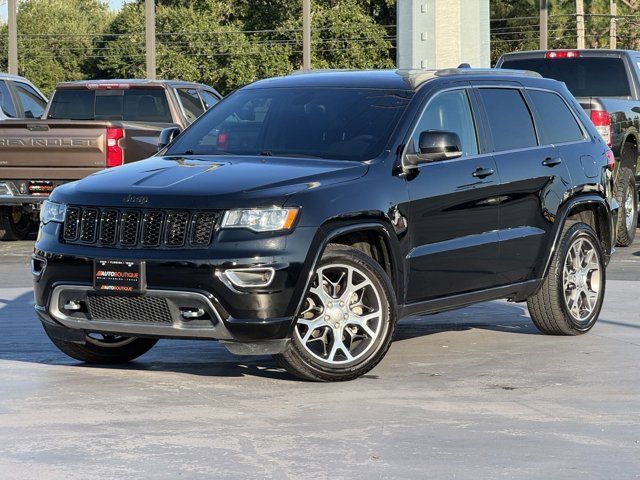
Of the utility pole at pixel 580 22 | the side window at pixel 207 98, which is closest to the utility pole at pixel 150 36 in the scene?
the side window at pixel 207 98

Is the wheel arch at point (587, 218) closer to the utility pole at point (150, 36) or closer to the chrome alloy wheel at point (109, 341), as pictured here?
the chrome alloy wheel at point (109, 341)

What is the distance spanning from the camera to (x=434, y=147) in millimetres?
8602

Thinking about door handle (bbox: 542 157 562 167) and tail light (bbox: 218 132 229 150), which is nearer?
tail light (bbox: 218 132 229 150)

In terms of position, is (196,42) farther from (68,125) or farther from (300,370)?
(300,370)

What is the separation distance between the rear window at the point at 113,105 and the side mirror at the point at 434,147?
10766 mm

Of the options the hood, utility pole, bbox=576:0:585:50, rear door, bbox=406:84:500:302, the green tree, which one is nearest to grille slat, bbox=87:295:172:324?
the hood

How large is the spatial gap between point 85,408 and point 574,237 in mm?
3975

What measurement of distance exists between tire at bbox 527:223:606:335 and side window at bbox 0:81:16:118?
1170 cm

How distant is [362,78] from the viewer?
9.30m

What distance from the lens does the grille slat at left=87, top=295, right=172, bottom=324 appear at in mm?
7836

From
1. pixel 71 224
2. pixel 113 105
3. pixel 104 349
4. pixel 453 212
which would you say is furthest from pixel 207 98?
pixel 71 224

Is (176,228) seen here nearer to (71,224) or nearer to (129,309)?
(129,309)

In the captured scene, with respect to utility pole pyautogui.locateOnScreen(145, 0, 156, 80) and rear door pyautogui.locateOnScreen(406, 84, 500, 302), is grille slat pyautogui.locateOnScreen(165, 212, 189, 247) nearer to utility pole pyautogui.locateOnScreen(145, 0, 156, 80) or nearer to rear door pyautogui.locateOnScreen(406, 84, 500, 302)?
rear door pyautogui.locateOnScreen(406, 84, 500, 302)

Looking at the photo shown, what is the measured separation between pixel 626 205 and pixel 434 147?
8.92 metres
